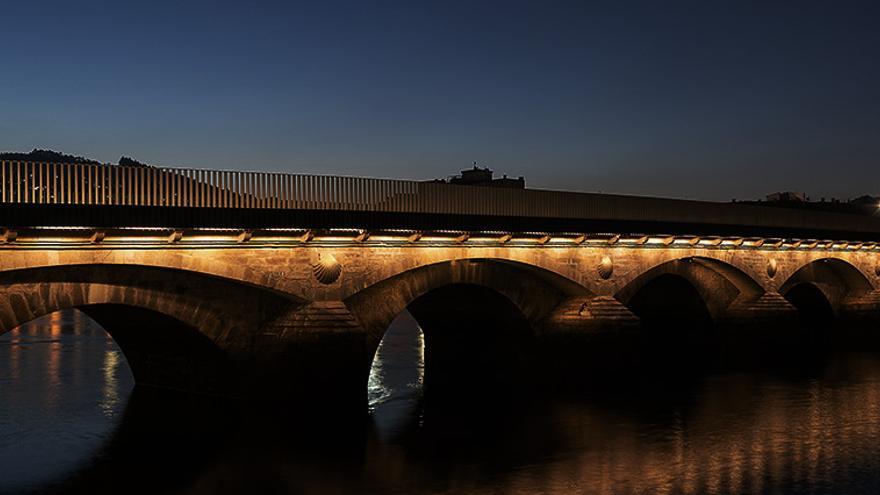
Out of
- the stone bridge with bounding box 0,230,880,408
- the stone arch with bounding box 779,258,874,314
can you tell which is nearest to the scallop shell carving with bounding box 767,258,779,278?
the stone bridge with bounding box 0,230,880,408

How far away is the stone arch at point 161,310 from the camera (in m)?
22.9

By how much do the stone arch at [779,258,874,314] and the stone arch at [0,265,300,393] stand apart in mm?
41650

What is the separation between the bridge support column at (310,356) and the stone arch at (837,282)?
39611 mm

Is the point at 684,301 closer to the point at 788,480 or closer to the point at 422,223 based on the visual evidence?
the point at 422,223

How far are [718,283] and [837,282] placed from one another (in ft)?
53.2

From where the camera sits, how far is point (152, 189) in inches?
973

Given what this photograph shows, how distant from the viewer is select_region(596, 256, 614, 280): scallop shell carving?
3816 centimetres

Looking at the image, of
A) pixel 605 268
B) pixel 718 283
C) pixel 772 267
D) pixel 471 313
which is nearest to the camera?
pixel 605 268

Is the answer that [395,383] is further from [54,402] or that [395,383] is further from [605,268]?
[54,402]

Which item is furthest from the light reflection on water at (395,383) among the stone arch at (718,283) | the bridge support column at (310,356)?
the stone arch at (718,283)

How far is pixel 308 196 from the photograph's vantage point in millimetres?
28531

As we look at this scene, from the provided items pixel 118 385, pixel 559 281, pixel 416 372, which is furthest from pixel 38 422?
pixel 559 281

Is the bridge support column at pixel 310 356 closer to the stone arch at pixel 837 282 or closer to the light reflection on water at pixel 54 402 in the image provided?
the light reflection on water at pixel 54 402

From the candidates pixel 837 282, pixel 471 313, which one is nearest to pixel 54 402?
pixel 471 313
